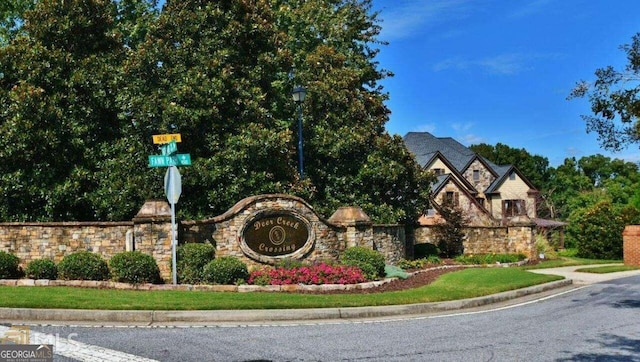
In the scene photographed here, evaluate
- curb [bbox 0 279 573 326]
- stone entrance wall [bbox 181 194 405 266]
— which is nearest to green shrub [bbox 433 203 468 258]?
stone entrance wall [bbox 181 194 405 266]

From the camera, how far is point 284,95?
2605 centimetres

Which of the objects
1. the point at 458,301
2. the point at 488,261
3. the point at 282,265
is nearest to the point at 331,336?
the point at 458,301

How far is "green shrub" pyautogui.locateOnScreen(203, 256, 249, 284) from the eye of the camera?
15672mm

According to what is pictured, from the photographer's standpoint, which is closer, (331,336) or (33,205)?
(331,336)

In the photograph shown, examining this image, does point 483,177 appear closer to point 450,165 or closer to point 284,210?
point 450,165

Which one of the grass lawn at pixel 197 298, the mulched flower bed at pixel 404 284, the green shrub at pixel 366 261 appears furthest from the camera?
the green shrub at pixel 366 261

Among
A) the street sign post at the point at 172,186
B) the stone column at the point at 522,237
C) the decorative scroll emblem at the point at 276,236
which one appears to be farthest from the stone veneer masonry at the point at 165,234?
the stone column at the point at 522,237

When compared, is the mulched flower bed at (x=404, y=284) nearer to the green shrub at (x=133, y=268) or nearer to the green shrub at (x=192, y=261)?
the green shrub at (x=192, y=261)

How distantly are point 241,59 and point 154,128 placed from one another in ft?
14.6

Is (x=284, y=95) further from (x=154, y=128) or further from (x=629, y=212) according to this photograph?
(x=629, y=212)

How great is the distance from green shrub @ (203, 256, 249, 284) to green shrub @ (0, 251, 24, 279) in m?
5.25

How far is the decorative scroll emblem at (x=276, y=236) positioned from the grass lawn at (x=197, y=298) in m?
3.62

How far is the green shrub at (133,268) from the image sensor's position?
50.3 ft

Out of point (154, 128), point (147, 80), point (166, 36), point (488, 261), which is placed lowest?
point (488, 261)
